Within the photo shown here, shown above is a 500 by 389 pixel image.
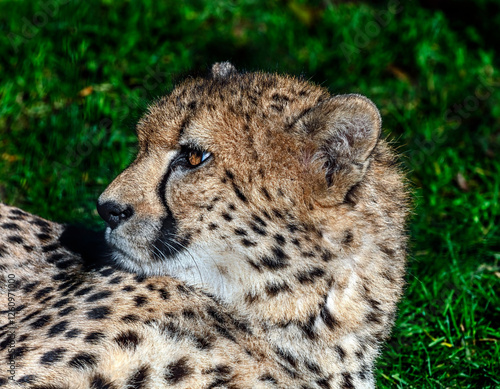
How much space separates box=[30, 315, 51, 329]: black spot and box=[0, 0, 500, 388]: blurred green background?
1370 millimetres

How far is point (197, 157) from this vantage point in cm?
272

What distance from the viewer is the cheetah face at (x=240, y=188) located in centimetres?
257

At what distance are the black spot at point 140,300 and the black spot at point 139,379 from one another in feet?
0.87

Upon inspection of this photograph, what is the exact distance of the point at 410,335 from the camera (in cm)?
363

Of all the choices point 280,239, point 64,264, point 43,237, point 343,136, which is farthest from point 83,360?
point 343,136

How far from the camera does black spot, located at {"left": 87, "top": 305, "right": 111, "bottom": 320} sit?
2.52 meters

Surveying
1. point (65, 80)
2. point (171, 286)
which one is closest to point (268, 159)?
point (171, 286)

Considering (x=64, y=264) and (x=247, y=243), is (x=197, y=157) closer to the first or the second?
(x=247, y=243)

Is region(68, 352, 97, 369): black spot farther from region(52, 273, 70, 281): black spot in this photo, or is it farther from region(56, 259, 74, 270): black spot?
region(56, 259, 74, 270): black spot

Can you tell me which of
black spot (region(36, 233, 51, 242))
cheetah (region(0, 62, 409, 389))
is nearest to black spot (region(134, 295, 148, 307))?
cheetah (region(0, 62, 409, 389))

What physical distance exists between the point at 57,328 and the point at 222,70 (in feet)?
4.85

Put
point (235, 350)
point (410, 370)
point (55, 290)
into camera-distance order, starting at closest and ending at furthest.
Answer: point (235, 350) < point (55, 290) < point (410, 370)

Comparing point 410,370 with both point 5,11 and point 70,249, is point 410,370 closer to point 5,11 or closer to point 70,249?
point 70,249

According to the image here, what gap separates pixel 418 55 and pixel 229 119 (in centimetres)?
363
